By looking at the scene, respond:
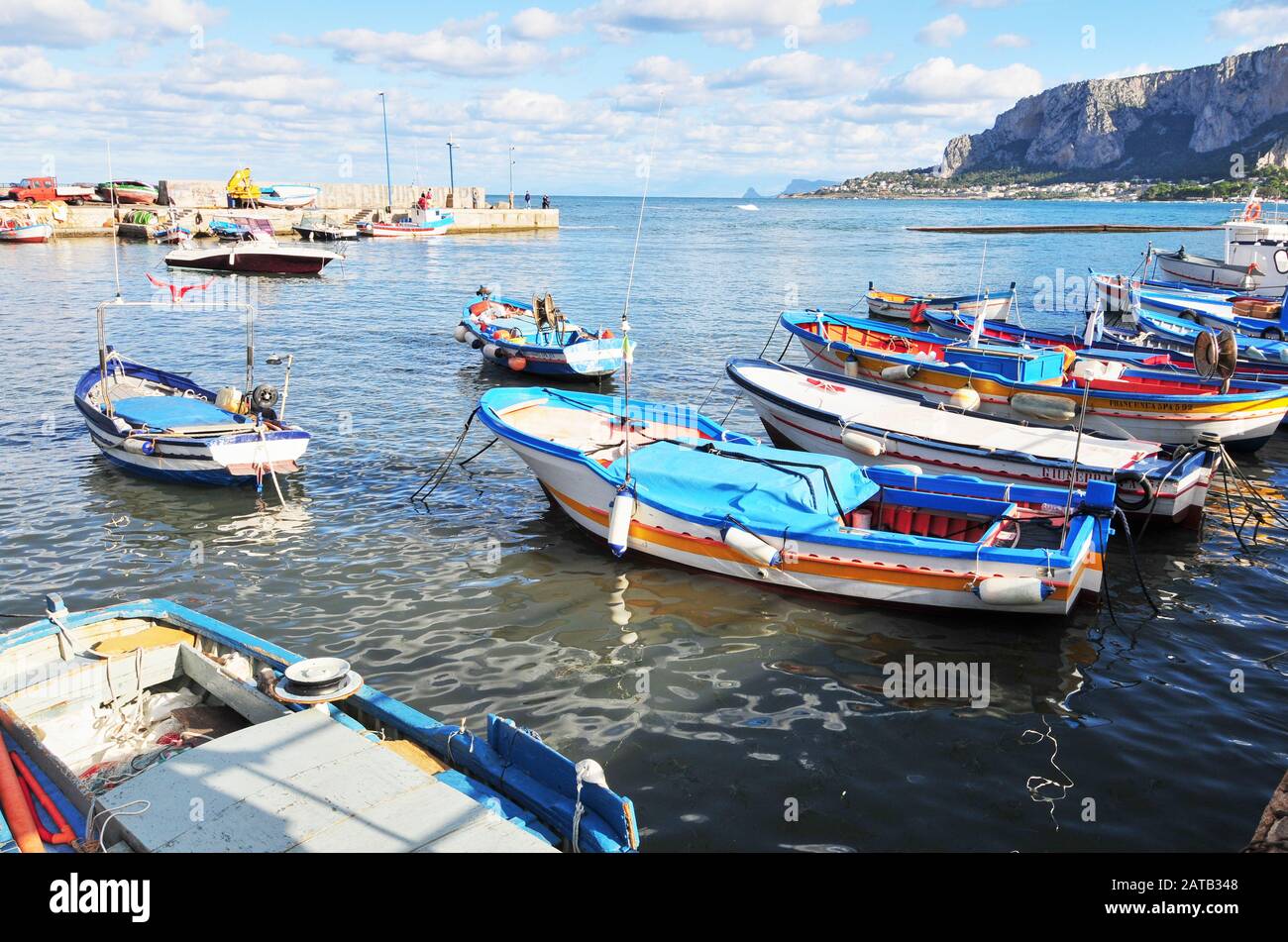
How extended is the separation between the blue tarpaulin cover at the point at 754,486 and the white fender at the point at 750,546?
0.28 meters

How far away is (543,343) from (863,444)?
14336 mm

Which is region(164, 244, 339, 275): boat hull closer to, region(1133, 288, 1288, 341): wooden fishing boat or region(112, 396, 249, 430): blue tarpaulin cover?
region(112, 396, 249, 430): blue tarpaulin cover

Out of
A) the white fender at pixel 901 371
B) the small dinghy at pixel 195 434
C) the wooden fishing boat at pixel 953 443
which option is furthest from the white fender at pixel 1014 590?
the small dinghy at pixel 195 434

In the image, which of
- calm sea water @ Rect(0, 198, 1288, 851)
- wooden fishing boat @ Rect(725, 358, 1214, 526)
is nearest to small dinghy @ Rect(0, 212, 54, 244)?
calm sea water @ Rect(0, 198, 1288, 851)

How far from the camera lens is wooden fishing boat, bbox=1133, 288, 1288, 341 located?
30281mm

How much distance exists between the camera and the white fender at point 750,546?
1329 centimetres

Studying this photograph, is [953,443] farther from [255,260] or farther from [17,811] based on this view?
[255,260]

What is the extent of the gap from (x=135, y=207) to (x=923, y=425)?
301ft

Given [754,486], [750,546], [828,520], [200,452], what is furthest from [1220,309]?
[200,452]

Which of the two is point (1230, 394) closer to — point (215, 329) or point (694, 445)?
point (694, 445)

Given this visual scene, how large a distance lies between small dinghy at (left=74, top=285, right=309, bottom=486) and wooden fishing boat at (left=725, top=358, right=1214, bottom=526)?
9992 millimetres

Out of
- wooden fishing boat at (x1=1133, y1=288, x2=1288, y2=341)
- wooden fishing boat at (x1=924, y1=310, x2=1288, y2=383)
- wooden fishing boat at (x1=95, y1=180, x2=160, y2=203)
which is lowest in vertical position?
wooden fishing boat at (x1=924, y1=310, x2=1288, y2=383)

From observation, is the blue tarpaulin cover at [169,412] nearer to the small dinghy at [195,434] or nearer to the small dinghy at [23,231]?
the small dinghy at [195,434]

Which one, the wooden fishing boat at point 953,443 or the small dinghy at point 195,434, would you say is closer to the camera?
the wooden fishing boat at point 953,443
